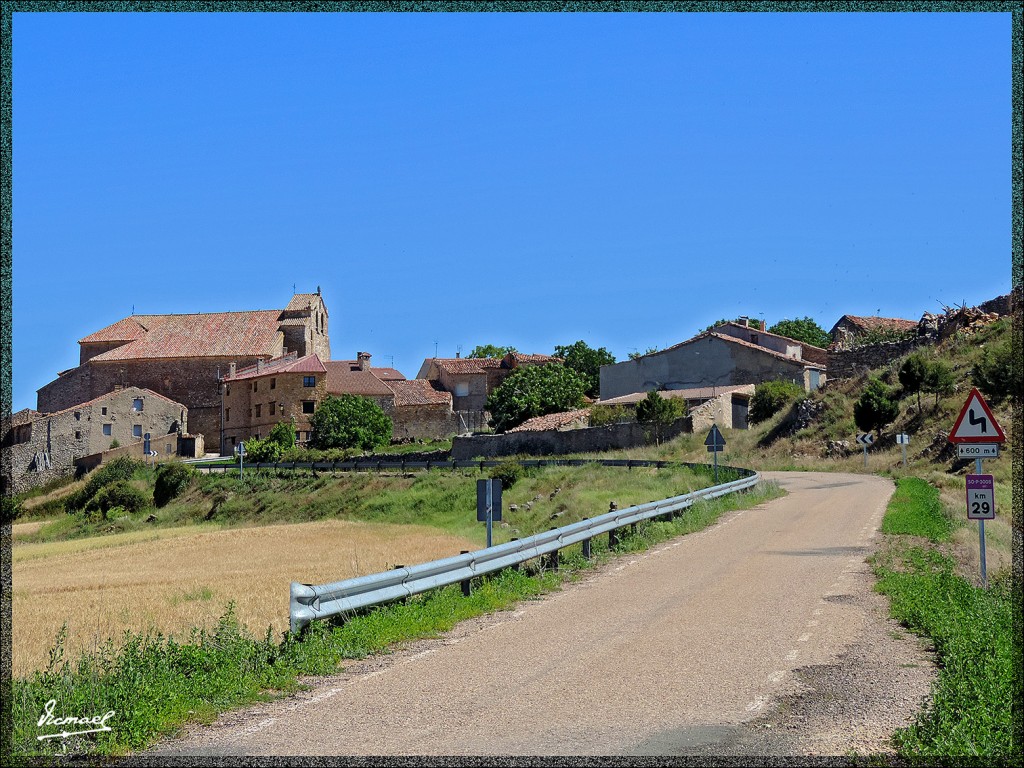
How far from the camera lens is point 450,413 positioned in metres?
98.3

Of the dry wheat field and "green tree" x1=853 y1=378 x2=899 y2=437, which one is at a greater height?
"green tree" x1=853 y1=378 x2=899 y2=437

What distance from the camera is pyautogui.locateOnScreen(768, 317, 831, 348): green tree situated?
375ft

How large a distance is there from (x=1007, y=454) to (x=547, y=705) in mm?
40649

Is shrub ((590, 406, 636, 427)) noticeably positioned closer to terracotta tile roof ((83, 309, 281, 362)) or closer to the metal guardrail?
terracotta tile roof ((83, 309, 281, 362))

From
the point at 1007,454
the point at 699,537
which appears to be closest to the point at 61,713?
the point at 699,537

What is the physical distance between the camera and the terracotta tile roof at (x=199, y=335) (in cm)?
10312

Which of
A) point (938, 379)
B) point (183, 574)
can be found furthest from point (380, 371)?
point (183, 574)

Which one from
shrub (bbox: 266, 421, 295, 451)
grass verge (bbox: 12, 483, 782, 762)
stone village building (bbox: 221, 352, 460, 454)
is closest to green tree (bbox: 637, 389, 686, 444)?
shrub (bbox: 266, 421, 295, 451)

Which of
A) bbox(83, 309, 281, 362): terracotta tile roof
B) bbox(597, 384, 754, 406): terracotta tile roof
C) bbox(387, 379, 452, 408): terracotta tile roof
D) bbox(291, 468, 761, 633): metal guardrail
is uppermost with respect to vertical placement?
bbox(83, 309, 281, 362): terracotta tile roof

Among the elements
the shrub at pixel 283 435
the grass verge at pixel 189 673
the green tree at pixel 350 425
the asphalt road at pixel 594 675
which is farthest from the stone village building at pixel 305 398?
the grass verge at pixel 189 673

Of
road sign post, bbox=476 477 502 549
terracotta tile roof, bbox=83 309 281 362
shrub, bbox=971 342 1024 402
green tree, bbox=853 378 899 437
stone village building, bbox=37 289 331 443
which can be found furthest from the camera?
terracotta tile roof, bbox=83 309 281 362

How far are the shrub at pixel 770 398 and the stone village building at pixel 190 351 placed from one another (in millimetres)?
51490

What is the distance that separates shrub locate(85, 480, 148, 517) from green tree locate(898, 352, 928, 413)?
45649mm

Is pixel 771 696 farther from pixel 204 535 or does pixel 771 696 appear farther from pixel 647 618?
pixel 204 535
